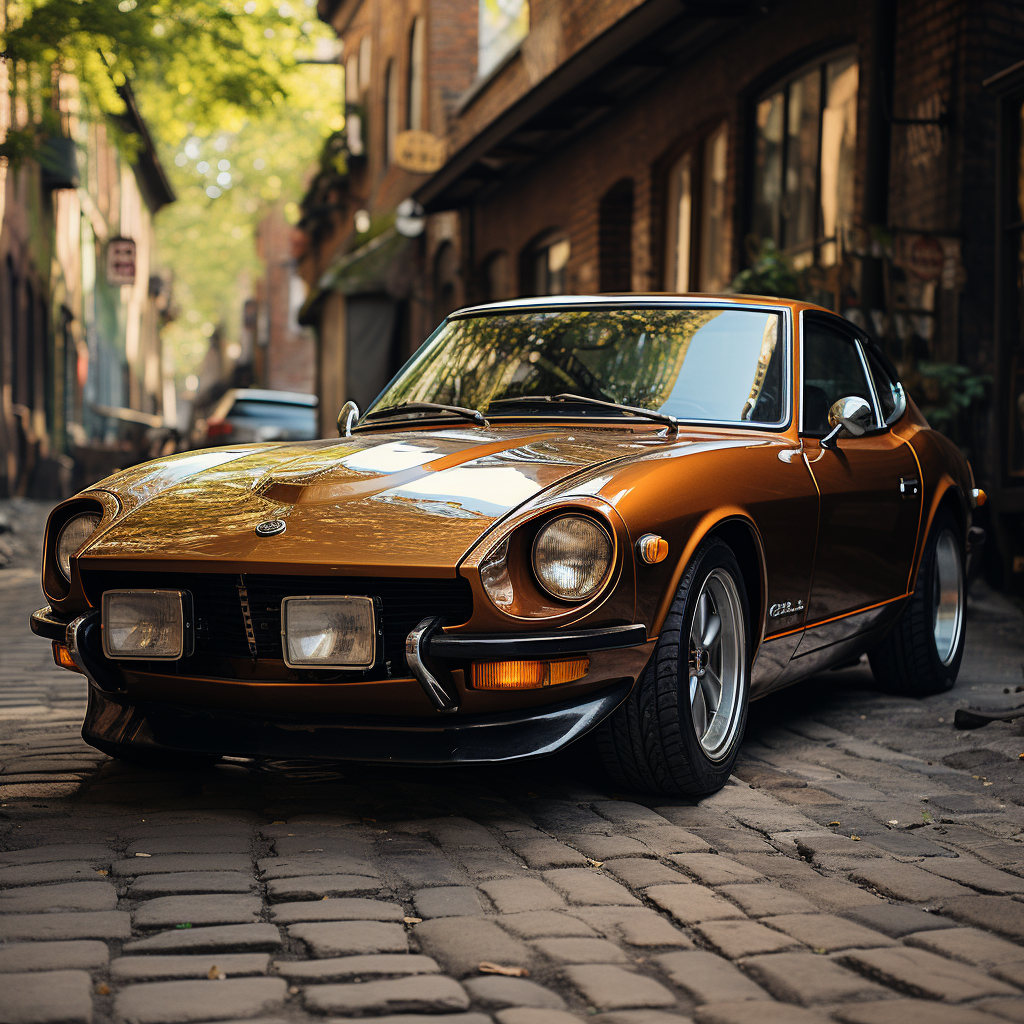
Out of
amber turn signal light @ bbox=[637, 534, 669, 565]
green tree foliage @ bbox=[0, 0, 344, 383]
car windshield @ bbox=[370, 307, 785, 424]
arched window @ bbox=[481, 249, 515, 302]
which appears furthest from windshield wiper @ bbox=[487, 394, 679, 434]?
arched window @ bbox=[481, 249, 515, 302]

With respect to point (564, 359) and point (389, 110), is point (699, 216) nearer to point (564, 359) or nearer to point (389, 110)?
point (564, 359)

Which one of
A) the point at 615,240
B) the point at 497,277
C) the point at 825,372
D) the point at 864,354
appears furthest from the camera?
the point at 497,277

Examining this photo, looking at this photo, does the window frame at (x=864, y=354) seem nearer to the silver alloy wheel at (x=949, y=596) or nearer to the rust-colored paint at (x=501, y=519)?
the rust-colored paint at (x=501, y=519)

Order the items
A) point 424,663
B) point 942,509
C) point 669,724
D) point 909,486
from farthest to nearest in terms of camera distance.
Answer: point 942,509
point 909,486
point 669,724
point 424,663

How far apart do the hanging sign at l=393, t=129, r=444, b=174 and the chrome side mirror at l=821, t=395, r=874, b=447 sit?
13.7m

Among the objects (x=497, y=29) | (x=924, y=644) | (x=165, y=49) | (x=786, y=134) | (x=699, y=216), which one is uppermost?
(x=497, y=29)

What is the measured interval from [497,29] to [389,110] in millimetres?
A: 4759

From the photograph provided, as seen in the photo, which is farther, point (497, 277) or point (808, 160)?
point (497, 277)

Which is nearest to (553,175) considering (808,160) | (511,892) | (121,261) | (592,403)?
(808,160)

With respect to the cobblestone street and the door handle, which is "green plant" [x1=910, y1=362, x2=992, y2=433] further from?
the cobblestone street

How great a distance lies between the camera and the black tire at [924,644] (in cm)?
532

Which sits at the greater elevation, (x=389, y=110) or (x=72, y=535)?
(x=389, y=110)

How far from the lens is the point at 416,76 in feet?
69.4

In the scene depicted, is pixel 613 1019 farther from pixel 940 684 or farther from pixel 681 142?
pixel 681 142
